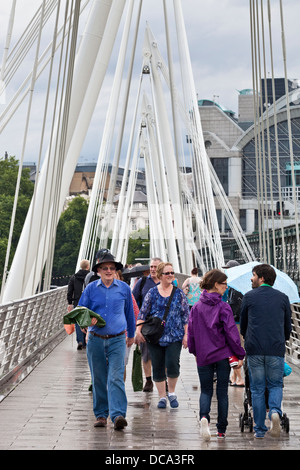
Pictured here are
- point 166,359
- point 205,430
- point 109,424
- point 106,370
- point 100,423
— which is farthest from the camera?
point 166,359

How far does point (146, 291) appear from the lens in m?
11.4

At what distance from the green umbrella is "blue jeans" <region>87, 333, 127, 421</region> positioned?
0.66ft

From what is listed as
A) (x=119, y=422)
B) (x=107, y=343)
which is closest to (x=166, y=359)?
(x=107, y=343)

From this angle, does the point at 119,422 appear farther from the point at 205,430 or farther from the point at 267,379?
the point at 267,379

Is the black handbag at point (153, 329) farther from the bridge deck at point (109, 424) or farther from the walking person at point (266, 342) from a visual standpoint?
the walking person at point (266, 342)

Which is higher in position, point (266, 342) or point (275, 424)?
point (266, 342)

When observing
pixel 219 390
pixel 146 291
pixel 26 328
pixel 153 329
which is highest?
pixel 146 291

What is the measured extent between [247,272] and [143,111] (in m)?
54.8

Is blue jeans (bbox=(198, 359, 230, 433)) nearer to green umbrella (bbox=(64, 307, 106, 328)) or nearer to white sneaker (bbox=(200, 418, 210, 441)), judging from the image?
white sneaker (bbox=(200, 418, 210, 441))

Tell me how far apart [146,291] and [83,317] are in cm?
318

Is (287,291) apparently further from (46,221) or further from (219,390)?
(46,221)

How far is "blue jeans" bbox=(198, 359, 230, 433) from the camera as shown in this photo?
770cm

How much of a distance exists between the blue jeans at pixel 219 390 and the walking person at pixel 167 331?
1.77 metres

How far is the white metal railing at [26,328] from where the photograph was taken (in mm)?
11719
